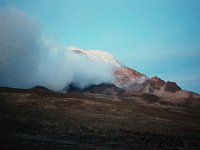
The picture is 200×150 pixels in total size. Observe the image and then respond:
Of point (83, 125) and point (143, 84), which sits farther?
point (143, 84)

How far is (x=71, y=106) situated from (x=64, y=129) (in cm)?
2597

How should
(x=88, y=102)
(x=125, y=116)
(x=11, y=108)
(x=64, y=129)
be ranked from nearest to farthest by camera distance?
(x=64, y=129) → (x=11, y=108) → (x=125, y=116) → (x=88, y=102)

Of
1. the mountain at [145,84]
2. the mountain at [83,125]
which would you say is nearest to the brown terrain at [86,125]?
the mountain at [83,125]

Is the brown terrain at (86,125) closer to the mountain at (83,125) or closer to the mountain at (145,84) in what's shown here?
the mountain at (83,125)

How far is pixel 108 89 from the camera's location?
169500 mm

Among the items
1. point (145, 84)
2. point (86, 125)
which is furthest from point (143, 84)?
point (86, 125)

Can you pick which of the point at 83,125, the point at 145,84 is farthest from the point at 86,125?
the point at 145,84

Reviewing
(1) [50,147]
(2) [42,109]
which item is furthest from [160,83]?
(1) [50,147]

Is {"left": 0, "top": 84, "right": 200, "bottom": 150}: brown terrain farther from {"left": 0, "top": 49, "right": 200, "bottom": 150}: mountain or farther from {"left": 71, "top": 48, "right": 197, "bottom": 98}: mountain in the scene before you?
{"left": 71, "top": 48, "right": 197, "bottom": 98}: mountain

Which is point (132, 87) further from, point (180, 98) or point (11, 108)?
point (11, 108)

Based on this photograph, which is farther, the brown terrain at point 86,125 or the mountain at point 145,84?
the mountain at point 145,84

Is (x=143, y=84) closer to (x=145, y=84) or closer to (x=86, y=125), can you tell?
(x=145, y=84)

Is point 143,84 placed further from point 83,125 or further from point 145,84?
point 83,125

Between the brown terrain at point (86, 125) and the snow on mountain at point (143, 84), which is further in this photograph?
the snow on mountain at point (143, 84)
